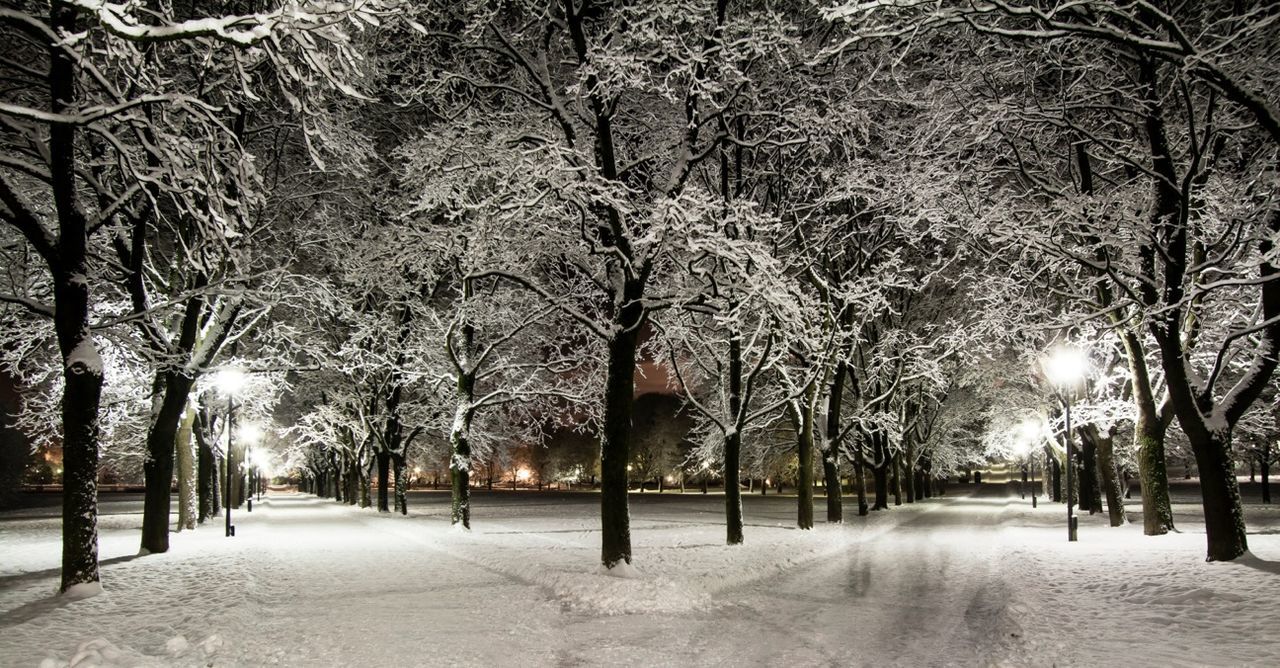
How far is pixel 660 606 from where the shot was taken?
9727 millimetres

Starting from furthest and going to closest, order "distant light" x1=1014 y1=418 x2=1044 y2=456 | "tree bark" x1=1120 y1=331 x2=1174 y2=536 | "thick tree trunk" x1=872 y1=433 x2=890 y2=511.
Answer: "distant light" x1=1014 y1=418 x2=1044 y2=456 → "thick tree trunk" x1=872 y1=433 x2=890 y2=511 → "tree bark" x1=1120 y1=331 x2=1174 y2=536

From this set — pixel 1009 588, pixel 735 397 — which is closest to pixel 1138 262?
pixel 1009 588

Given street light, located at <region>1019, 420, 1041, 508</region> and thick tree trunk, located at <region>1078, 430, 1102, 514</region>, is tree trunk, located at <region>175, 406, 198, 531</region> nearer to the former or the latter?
thick tree trunk, located at <region>1078, 430, 1102, 514</region>

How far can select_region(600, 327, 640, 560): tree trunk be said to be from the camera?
12109 mm

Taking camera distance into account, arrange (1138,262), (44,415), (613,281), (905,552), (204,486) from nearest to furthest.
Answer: (613,281), (1138,262), (905,552), (44,415), (204,486)

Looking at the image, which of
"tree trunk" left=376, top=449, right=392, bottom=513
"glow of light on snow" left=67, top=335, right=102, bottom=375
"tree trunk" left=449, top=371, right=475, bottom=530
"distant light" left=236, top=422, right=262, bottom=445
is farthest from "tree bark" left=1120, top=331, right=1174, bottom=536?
"distant light" left=236, top=422, right=262, bottom=445

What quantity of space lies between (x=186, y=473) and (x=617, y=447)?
16660 millimetres

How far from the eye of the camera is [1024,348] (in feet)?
56.3

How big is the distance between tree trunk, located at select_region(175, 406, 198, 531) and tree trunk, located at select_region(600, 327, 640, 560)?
1483 cm

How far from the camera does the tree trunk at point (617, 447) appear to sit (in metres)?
12.1

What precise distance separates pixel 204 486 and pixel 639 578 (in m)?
22.7

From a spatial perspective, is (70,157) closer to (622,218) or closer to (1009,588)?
(622,218)

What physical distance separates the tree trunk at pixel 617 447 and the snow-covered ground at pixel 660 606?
0.66 m

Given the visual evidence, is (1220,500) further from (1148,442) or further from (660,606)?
(660,606)
